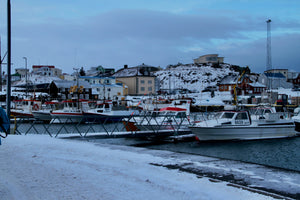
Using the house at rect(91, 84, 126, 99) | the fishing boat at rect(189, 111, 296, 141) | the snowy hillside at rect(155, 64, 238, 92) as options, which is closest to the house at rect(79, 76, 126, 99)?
the house at rect(91, 84, 126, 99)

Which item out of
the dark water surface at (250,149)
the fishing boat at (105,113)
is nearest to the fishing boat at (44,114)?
the fishing boat at (105,113)

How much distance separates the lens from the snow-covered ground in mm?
7219

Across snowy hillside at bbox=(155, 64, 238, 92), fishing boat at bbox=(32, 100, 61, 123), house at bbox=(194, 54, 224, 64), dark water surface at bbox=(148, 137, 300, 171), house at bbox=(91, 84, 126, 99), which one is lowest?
dark water surface at bbox=(148, 137, 300, 171)

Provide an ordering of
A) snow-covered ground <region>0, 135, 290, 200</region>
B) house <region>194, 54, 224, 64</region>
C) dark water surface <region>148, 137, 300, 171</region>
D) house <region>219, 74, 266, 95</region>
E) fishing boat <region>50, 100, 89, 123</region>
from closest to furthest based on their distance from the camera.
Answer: snow-covered ground <region>0, 135, 290, 200</region>
dark water surface <region>148, 137, 300, 171</region>
fishing boat <region>50, 100, 89, 123</region>
house <region>219, 74, 266, 95</region>
house <region>194, 54, 224, 64</region>

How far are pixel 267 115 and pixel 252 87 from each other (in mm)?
68172

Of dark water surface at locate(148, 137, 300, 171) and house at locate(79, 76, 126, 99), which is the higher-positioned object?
house at locate(79, 76, 126, 99)

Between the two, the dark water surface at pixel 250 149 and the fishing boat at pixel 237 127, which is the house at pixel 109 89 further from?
the fishing boat at pixel 237 127

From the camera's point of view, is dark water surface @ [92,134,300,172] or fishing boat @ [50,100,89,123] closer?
A: dark water surface @ [92,134,300,172]

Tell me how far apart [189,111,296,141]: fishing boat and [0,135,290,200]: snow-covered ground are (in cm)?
1417

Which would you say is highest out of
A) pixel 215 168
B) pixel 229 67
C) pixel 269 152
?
pixel 229 67

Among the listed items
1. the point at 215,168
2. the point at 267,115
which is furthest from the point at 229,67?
the point at 215,168

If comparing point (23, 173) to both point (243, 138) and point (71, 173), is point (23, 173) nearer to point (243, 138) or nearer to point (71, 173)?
point (71, 173)

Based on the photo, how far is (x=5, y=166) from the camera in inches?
374

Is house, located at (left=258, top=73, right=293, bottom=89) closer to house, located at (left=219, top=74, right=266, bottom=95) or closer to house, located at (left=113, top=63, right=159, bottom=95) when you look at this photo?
house, located at (left=219, top=74, right=266, bottom=95)
